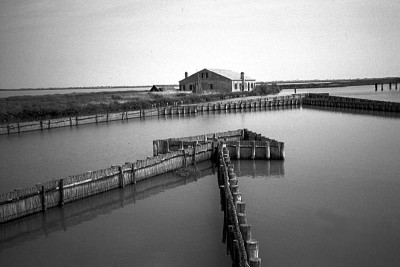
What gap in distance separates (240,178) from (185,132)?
1783 cm

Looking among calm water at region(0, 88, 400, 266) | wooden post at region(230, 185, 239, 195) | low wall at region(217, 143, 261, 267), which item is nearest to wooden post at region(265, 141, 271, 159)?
calm water at region(0, 88, 400, 266)

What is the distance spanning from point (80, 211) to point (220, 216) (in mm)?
5821

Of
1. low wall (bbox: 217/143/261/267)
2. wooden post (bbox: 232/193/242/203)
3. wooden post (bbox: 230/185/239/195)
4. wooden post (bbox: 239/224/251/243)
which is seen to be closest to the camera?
low wall (bbox: 217/143/261/267)

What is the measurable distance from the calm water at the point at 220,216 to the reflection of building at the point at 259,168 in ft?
0.18

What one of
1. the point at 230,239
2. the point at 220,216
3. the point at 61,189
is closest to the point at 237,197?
the point at 220,216

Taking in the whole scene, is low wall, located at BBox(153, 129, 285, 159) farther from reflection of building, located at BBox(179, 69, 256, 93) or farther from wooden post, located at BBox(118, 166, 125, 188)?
reflection of building, located at BBox(179, 69, 256, 93)

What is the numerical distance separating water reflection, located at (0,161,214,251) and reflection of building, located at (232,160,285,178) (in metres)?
2.73

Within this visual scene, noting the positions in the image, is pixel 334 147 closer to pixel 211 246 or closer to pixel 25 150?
pixel 211 246

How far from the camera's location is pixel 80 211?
15930 mm

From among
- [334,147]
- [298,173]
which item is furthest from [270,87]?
[298,173]

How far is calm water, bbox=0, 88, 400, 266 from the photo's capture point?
39.0ft

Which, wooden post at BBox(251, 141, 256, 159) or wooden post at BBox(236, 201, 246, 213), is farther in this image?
wooden post at BBox(251, 141, 256, 159)

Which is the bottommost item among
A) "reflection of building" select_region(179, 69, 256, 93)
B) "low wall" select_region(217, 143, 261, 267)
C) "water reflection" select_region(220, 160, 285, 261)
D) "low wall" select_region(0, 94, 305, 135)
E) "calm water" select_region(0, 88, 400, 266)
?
"calm water" select_region(0, 88, 400, 266)

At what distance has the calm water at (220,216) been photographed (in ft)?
39.0
